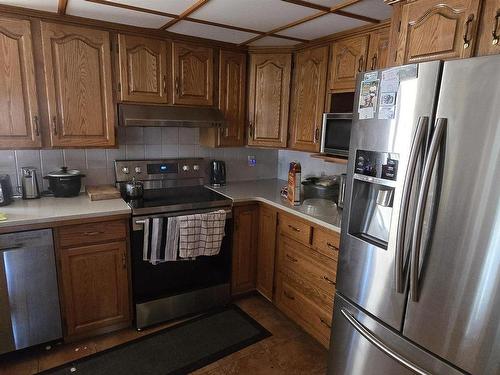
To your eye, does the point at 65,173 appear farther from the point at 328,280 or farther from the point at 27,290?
the point at 328,280

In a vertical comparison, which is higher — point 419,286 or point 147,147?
point 147,147

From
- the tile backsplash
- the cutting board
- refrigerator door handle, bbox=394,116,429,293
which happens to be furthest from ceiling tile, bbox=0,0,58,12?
refrigerator door handle, bbox=394,116,429,293

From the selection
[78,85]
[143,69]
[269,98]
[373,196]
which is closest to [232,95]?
[269,98]

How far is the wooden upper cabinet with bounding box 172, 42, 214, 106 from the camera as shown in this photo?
2434mm

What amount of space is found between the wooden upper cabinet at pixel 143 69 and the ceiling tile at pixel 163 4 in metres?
0.46

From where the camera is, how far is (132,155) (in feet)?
8.64

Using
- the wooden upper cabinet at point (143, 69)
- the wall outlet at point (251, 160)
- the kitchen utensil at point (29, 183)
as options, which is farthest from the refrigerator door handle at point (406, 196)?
the kitchen utensil at point (29, 183)

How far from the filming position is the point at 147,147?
268 centimetres

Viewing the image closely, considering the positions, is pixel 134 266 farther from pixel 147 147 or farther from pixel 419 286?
pixel 419 286

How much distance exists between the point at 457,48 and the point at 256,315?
214 centimetres

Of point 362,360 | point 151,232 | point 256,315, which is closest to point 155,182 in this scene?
point 151,232

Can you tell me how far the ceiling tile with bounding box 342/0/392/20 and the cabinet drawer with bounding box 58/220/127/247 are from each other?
6.25 ft

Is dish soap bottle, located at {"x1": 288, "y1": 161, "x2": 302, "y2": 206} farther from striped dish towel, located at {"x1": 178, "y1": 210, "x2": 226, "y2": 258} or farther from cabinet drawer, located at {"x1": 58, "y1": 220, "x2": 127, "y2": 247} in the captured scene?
cabinet drawer, located at {"x1": 58, "y1": 220, "x2": 127, "y2": 247}

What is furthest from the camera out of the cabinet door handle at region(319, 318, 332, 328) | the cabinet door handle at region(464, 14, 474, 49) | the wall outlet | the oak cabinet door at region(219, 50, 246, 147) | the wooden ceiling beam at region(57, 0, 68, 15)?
the wall outlet
